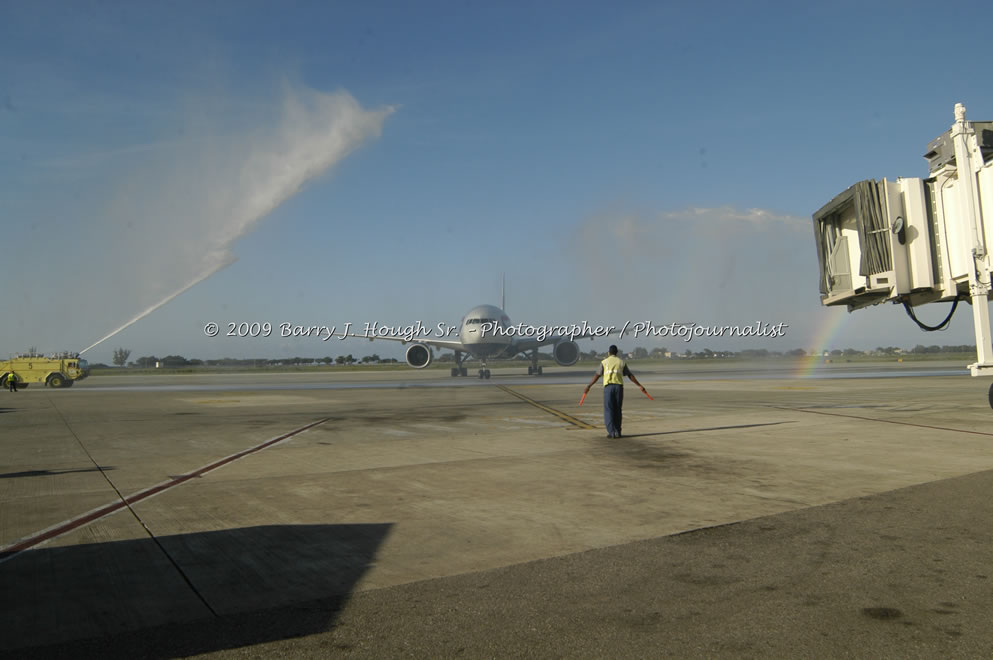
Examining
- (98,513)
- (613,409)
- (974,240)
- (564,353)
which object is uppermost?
(974,240)

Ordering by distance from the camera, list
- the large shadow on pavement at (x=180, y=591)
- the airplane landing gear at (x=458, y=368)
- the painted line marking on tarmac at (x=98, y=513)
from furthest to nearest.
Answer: the airplane landing gear at (x=458, y=368) < the painted line marking on tarmac at (x=98, y=513) < the large shadow on pavement at (x=180, y=591)

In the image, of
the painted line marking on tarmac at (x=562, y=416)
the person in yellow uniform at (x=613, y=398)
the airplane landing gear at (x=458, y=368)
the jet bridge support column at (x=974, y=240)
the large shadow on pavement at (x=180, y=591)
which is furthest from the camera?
the airplane landing gear at (x=458, y=368)

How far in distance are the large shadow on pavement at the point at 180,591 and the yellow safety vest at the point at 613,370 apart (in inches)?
273

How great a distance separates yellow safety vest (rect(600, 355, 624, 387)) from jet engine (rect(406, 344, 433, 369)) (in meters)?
32.0

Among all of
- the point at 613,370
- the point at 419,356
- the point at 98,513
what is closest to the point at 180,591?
the point at 98,513

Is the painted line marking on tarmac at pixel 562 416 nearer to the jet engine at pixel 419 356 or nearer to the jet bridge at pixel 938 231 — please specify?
the jet bridge at pixel 938 231

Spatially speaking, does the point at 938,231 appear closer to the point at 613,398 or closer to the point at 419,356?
the point at 613,398

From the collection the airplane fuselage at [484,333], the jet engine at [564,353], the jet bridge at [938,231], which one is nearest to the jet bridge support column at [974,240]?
the jet bridge at [938,231]

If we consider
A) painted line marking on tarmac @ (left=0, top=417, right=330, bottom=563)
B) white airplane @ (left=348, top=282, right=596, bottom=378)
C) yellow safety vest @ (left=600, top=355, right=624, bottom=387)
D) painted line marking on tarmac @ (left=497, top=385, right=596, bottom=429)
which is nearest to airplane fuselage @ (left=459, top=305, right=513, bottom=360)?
white airplane @ (left=348, top=282, right=596, bottom=378)

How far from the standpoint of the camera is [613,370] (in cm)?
1178

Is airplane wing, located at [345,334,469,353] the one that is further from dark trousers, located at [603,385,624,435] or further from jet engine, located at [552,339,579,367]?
dark trousers, located at [603,385,624,435]

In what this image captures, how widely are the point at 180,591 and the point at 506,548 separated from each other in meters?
2.25

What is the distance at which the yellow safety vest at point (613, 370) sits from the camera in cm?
1173

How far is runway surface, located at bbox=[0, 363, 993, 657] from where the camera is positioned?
3377 millimetres
